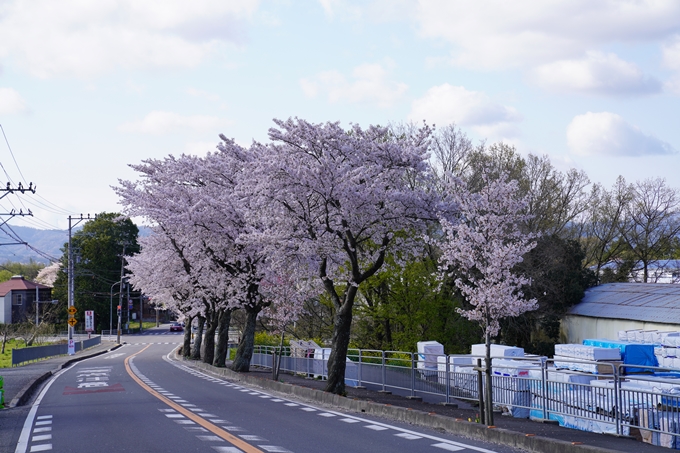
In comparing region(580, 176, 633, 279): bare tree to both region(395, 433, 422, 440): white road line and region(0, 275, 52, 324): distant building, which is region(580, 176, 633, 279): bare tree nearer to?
region(395, 433, 422, 440): white road line

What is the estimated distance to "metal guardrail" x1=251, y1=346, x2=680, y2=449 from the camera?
12.5 meters

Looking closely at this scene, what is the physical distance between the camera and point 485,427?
12.9 metres

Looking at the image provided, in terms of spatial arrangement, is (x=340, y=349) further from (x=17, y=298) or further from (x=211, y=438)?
(x=17, y=298)

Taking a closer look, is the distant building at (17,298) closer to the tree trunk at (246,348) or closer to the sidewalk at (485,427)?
the tree trunk at (246,348)

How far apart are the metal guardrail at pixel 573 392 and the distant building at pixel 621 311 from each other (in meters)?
16.6

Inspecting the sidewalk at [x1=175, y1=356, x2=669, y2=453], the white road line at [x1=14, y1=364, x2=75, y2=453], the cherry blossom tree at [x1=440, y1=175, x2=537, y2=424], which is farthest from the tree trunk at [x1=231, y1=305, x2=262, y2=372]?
the cherry blossom tree at [x1=440, y1=175, x2=537, y2=424]

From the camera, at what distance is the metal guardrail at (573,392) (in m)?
12.5

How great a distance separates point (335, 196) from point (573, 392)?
932 cm

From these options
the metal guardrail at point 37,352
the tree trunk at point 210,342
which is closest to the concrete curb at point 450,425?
the tree trunk at point 210,342

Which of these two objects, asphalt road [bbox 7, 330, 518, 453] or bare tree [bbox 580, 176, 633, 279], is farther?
bare tree [bbox 580, 176, 633, 279]

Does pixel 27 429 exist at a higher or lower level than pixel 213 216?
lower

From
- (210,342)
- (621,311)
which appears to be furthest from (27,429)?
(621,311)

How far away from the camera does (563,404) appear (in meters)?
15.5

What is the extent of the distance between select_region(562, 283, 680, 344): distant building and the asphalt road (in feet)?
73.2
